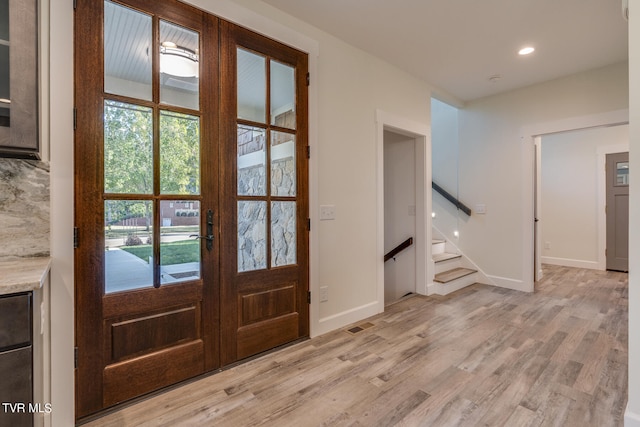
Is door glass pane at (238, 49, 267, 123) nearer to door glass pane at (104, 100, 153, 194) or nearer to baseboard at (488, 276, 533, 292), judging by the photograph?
door glass pane at (104, 100, 153, 194)

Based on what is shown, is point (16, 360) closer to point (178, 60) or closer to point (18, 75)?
point (18, 75)

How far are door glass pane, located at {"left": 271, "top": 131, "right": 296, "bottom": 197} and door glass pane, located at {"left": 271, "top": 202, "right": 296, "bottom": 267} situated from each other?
0.38 ft

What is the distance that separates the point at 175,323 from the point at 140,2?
198cm

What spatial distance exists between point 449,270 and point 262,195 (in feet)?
11.2

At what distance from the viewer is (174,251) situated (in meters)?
1.93

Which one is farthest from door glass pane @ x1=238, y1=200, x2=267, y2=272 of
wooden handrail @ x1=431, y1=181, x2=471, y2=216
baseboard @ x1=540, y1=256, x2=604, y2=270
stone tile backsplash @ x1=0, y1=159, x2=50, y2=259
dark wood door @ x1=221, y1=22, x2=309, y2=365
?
baseboard @ x1=540, y1=256, x2=604, y2=270

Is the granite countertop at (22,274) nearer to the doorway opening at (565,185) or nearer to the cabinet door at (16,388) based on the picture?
the cabinet door at (16,388)

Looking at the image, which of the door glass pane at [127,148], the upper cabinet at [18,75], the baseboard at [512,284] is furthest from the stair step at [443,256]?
the upper cabinet at [18,75]

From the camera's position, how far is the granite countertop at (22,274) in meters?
1.02

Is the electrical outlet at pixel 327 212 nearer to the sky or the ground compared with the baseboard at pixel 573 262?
nearer to the sky

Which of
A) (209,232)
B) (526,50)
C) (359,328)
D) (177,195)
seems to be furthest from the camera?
(526,50)

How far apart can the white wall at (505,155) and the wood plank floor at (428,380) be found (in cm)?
126

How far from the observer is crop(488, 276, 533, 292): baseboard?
13.3ft

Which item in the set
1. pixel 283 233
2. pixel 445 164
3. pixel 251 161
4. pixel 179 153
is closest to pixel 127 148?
pixel 179 153
